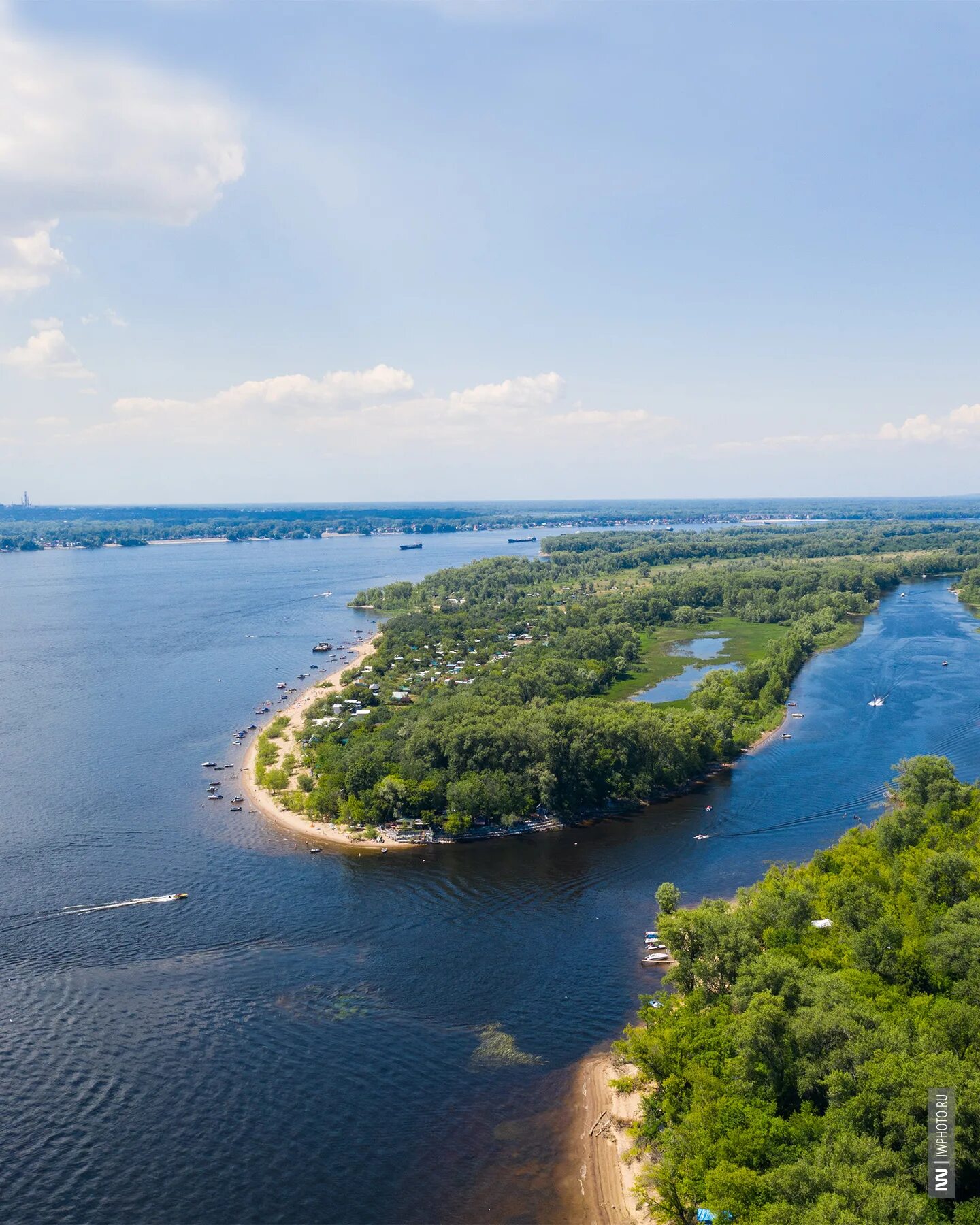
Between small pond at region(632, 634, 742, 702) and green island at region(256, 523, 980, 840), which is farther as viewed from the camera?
small pond at region(632, 634, 742, 702)

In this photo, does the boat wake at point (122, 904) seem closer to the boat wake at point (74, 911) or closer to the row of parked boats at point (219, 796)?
the boat wake at point (74, 911)

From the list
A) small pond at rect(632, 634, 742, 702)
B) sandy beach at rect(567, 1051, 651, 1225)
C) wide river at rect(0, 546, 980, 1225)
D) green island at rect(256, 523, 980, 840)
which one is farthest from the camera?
small pond at rect(632, 634, 742, 702)

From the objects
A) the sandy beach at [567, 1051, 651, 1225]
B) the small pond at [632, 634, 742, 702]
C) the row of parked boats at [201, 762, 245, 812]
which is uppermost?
the small pond at [632, 634, 742, 702]

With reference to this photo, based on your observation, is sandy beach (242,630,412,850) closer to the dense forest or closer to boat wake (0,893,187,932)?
boat wake (0,893,187,932)

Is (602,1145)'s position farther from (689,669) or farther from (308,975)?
(689,669)

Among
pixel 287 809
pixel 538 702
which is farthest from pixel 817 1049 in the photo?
pixel 538 702

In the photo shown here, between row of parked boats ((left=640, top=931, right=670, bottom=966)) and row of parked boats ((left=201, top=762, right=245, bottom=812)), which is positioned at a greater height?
row of parked boats ((left=201, top=762, right=245, bottom=812))

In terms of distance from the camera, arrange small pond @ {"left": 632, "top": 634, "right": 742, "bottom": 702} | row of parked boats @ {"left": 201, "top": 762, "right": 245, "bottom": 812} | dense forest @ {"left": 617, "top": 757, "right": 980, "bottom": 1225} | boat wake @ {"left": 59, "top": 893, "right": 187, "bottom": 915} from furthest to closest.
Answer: small pond @ {"left": 632, "top": 634, "right": 742, "bottom": 702}
row of parked boats @ {"left": 201, "top": 762, "right": 245, "bottom": 812}
boat wake @ {"left": 59, "top": 893, "right": 187, "bottom": 915}
dense forest @ {"left": 617, "top": 757, "right": 980, "bottom": 1225}

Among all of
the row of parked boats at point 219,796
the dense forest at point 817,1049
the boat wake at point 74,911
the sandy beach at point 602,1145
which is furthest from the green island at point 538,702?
the sandy beach at point 602,1145

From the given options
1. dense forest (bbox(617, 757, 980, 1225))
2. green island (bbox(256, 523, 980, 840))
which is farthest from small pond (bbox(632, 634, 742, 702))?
dense forest (bbox(617, 757, 980, 1225))
